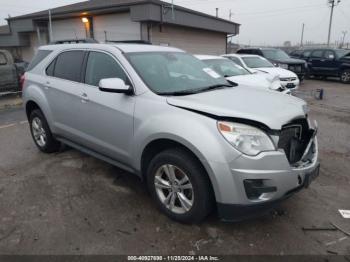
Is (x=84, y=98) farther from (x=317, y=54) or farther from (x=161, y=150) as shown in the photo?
(x=317, y=54)

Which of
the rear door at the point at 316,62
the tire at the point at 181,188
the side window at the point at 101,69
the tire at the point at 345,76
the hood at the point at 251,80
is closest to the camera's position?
the tire at the point at 181,188

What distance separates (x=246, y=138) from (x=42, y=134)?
12.2 feet

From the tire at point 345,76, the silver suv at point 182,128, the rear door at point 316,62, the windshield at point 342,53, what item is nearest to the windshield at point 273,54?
the rear door at point 316,62

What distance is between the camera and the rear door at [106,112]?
3.40 meters

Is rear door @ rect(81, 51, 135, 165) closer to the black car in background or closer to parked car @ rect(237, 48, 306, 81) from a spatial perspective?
parked car @ rect(237, 48, 306, 81)

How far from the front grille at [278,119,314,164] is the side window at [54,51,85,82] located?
271 centimetres

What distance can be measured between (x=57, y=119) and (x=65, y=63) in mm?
826

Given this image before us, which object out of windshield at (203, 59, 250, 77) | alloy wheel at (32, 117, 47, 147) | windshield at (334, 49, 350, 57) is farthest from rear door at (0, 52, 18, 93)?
windshield at (334, 49, 350, 57)

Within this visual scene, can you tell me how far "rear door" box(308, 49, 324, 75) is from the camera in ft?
Answer: 55.4

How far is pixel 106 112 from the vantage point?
3.58 m

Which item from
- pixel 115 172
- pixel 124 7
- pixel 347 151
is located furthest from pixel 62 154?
pixel 124 7

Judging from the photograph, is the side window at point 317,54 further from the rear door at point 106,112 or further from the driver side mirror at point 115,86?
the driver side mirror at point 115,86

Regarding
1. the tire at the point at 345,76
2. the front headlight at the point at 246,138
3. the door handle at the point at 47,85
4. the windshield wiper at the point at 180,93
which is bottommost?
the tire at the point at 345,76

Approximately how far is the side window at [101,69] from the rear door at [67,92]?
0.54ft
